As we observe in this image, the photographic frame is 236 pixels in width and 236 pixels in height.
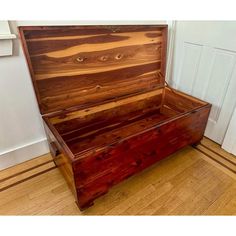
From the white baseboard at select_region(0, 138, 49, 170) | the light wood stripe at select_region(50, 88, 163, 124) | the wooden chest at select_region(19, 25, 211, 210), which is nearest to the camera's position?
the wooden chest at select_region(19, 25, 211, 210)

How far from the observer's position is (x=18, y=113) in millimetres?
1184

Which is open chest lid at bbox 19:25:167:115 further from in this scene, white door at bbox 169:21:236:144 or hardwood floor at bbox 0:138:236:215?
hardwood floor at bbox 0:138:236:215

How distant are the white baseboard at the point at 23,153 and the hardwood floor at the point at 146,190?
0.04 metres

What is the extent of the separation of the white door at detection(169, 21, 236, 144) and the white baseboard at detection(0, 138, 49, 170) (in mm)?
1279

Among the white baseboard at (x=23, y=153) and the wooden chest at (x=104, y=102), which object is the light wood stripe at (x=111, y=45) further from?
the white baseboard at (x=23, y=153)


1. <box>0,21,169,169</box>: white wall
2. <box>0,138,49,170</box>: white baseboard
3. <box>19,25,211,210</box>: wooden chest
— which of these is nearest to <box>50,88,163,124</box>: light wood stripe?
<box>19,25,211,210</box>: wooden chest

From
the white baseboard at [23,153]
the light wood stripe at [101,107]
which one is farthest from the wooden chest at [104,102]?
the white baseboard at [23,153]

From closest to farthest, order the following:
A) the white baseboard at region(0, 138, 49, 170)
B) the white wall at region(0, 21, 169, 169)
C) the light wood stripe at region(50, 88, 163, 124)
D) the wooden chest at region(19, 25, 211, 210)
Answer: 1. the wooden chest at region(19, 25, 211, 210)
2. the white wall at region(0, 21, 169, 169)
3. the light wood stripe at region(50, 88, 163, 124)
4. the white baseboard at region(0, 138, 49, 170)

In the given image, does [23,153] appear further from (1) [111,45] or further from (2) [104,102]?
(1) [111,45]

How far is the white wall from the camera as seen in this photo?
1045 millimetres

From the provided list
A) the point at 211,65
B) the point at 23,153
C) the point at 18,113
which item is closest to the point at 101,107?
the point at 18,113

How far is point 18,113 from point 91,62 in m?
0.58
